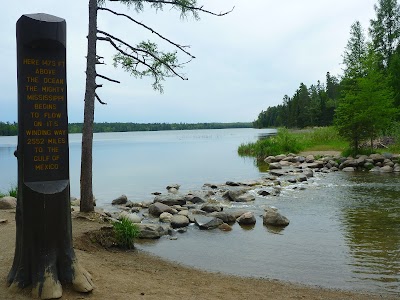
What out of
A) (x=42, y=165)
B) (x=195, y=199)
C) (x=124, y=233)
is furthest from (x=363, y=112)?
(x=42, y=165)

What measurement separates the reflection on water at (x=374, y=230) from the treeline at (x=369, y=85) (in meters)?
10.9

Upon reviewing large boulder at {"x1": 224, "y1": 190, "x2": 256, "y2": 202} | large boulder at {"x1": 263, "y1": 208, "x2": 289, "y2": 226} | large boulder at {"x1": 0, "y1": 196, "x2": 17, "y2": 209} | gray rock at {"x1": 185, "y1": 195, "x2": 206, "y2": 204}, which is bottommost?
gray rock at {"x1": 185, "y1": 195, "x2": 206, "y2": 204}

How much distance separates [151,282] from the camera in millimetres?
7457

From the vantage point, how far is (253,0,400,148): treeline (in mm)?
32062

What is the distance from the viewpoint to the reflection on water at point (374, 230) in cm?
898

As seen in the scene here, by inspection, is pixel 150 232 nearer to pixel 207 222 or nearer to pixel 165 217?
pixel 207 222

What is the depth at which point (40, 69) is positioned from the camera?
6238 mm

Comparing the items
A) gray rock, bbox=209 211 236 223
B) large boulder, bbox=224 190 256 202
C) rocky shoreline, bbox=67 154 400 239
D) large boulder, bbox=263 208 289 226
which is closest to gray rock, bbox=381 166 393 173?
rocky shoreline, bbox=67 154 400 239

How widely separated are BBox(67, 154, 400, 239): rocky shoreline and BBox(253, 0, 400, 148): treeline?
122 inches

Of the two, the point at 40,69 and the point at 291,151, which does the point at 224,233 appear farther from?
the point at 291,151

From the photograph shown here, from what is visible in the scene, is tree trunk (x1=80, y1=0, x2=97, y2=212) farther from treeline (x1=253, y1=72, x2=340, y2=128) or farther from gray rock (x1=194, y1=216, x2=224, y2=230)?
treeline (x1=253, y1=72, x2=340, y2=128)

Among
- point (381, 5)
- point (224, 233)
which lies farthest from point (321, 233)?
point (381, 5)

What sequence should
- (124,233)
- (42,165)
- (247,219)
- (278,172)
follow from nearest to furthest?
(42,165) < (124,233) < (247,219) < (278,172)

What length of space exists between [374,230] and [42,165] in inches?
404
